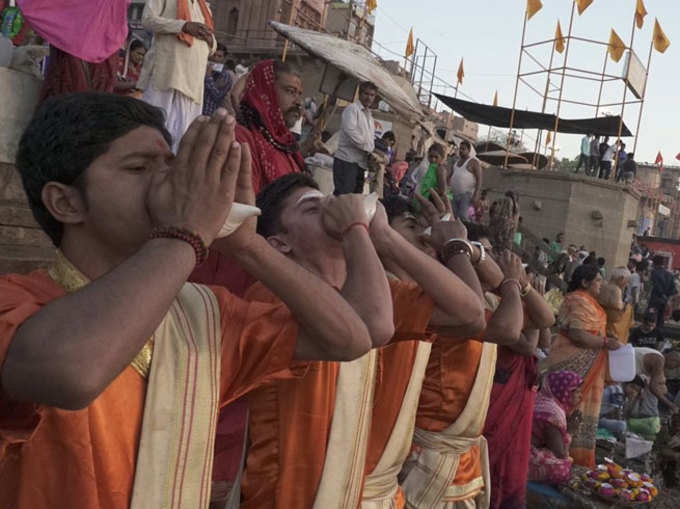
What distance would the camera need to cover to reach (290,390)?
2084 millimetres

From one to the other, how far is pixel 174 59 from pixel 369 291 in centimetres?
437

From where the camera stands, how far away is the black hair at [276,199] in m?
2.37

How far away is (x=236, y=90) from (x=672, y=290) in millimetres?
14040

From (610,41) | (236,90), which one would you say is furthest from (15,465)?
(610,41)

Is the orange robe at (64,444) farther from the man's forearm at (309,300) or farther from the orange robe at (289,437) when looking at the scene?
the orange robe at (289,437)

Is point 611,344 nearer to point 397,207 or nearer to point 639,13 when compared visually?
point 397,207

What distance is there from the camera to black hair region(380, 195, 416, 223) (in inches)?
128

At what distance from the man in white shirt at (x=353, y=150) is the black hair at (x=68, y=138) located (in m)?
6.04

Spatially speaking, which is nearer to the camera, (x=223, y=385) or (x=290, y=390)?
(x=223, y=385)

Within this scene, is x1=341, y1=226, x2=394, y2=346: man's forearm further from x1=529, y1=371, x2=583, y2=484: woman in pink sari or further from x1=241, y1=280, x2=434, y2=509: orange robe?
x1=529, y1=371, x2=583, y2=484: woman in pink sari

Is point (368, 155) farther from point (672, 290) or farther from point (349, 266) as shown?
point (672, 290)

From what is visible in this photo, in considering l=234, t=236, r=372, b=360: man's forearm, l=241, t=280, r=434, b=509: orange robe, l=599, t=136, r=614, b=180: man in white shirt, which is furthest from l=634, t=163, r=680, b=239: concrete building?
l=234, t=236, r=372, b=360: man's forearm

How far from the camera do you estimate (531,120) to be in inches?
771

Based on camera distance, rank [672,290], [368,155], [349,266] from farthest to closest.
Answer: [672,290] < [368,155] < [349,266]
